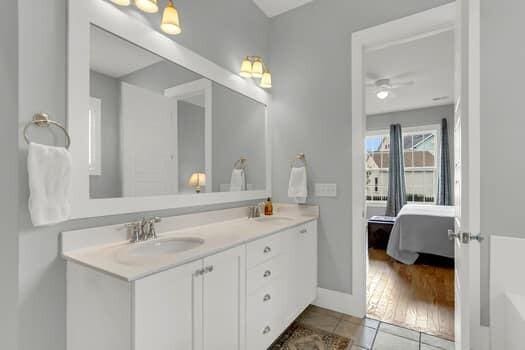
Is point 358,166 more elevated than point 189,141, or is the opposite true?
point 189,141

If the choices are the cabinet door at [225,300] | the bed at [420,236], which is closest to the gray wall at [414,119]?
the bed at [420,236]

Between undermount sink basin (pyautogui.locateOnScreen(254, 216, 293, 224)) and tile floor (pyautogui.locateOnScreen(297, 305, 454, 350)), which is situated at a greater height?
undermount sink basin (pyautogui.locateOnScreen(254, 216, 293, 224))

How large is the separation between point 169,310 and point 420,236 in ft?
11.2

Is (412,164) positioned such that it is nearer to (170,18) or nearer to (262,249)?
(262,249)

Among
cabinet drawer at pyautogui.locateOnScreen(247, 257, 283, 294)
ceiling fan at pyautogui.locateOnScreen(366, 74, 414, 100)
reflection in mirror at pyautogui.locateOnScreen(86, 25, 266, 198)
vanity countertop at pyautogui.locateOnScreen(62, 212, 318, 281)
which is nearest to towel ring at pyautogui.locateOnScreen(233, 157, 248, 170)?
reflection in mirror at pyautogui.locateOnScreen(86, 25, 266, 198)

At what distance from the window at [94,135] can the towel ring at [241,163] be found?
43.6 inches

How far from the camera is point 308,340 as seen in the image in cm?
183

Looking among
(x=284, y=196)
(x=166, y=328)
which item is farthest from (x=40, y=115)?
(x=284, y=196)

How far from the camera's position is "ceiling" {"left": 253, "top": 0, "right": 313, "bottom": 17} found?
Result: 2430 mm

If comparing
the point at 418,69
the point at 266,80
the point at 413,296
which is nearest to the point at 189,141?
the point at 266,80

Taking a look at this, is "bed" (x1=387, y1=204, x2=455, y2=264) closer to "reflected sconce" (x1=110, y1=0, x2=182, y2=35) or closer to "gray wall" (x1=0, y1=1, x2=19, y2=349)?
"reflected sconce" (x1=110, y1=0, x2=182, y2=35)

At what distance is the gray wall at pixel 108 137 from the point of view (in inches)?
51.6

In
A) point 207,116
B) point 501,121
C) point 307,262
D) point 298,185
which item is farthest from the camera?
point 298,185

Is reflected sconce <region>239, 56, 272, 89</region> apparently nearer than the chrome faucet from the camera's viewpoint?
No
